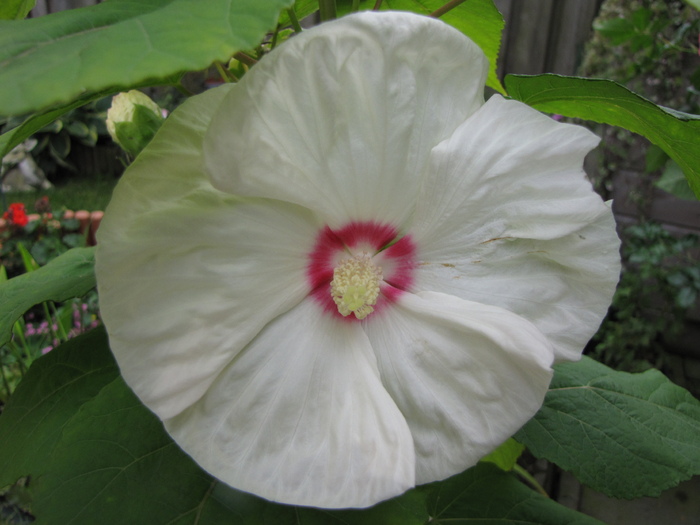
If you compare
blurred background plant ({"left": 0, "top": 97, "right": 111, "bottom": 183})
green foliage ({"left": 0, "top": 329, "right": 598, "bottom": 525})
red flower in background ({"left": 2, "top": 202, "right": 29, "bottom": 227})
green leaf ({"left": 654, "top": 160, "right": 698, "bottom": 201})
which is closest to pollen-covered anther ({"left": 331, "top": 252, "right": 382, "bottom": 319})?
green foliage ({"left": 0, "top": 329, "right": 598, "bottom": 525})

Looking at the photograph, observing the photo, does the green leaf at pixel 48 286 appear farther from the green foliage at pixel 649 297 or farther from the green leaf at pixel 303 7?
the green foliage at pixel 649 297

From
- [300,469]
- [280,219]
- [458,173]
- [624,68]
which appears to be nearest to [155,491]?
[300,469]

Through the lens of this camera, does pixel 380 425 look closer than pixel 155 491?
Yes

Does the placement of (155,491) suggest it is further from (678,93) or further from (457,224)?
(678,93)

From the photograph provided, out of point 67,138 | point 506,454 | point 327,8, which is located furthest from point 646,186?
point 67,138

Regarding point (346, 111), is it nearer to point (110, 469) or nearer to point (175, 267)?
point (175, 267)
